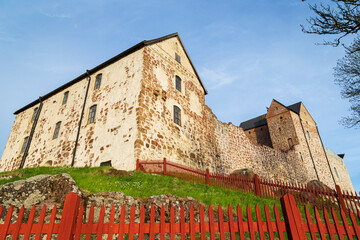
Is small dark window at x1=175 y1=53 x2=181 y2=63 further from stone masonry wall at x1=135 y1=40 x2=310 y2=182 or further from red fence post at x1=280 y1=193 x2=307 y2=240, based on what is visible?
red fence post at x1=280 y1=193 x2=307 y2=240

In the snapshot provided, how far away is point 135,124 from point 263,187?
6648 mm

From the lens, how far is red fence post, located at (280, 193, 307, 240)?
292 centimetres

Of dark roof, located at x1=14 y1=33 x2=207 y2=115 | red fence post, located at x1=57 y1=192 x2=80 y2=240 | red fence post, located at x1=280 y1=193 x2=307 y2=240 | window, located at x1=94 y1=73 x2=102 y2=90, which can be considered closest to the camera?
red fence post, located at x1=57 y1=192 x2=80 y2=240

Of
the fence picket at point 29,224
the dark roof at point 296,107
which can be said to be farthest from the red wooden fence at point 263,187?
the dark roof at point 296,107

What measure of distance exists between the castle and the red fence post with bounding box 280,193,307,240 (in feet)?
27.1

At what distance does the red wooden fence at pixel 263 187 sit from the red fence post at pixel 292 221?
19.7 ft

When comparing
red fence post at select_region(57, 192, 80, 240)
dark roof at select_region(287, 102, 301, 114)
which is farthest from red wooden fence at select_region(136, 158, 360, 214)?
dark roof at select_region(287, 102, 301, 114)

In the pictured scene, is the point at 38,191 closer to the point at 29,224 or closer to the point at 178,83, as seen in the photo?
the point at 29,224

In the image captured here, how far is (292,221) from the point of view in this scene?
298 cm

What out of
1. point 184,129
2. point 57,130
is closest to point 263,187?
point 184,129

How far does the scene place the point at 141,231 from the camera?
9.20 feet

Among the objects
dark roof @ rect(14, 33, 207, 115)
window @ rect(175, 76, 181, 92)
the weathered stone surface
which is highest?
dark roof @ rect(14, 33, 207, 115)

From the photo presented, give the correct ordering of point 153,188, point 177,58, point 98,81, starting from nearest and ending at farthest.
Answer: point 153,188 → point 98,81 → point 177,58

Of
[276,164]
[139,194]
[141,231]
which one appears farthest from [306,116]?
[141,231]
